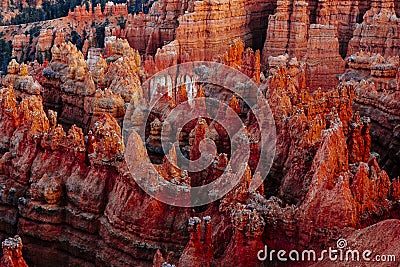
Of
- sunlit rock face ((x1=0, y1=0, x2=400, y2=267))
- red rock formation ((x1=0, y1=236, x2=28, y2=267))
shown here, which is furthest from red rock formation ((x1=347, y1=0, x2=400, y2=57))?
red rock formation ((x1=0, y1=236, x2=28, y2=267))

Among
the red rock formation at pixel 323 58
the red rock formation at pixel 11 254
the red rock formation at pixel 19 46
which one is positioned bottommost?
the red rock formation at pixel 19 46

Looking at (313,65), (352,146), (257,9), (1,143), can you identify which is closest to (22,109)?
(1,143)

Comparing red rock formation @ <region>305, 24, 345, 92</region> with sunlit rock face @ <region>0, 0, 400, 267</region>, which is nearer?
sunlit rock face @ <region>0, 0, 400, 267</region>

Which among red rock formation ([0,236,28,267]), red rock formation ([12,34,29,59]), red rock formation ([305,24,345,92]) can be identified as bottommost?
red rock formation ([12,34,29,59])

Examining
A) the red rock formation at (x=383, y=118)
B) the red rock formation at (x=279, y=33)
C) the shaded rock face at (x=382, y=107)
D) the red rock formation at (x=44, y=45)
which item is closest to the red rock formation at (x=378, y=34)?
the red rock formation at (x=279, y=33)

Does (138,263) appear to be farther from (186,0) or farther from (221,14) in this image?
(186,0)

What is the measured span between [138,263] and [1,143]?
28.8ft

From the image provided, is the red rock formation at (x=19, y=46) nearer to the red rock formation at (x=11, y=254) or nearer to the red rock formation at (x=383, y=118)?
the red rock formation at (x=383, y=118)

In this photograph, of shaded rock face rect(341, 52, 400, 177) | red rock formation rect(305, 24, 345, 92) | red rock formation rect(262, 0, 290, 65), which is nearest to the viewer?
shaded rock face rect(341, 52, 400, 177)

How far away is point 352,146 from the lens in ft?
52.3

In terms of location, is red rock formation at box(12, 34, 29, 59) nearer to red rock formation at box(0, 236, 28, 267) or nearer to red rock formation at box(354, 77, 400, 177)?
red rock formation at box(354, 77, 400, 177)

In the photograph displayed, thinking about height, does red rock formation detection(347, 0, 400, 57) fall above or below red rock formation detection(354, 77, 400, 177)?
above

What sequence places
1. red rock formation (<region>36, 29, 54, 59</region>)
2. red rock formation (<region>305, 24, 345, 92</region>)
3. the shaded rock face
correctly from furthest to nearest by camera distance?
red rock formation (<region>36, 29, 54, 59</region>) < red rock formation (<region>305, 24, 345, 92</region>) < the shaded rock face

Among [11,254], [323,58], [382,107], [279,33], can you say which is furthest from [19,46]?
[11,254]
